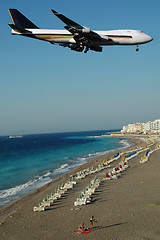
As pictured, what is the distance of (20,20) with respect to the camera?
26312mm

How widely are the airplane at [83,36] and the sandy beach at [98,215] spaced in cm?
1659

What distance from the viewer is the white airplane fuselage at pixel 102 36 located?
22.6 m

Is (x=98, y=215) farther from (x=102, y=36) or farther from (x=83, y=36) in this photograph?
(x=102, y=36)

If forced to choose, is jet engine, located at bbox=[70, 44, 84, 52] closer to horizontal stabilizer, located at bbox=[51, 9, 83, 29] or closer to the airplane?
the airplane

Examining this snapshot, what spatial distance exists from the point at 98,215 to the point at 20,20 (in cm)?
2471

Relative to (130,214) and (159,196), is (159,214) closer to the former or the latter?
(130,214)

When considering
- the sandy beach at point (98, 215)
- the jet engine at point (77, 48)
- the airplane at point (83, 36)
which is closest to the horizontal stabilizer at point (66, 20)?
the airplane at point (83, 36)

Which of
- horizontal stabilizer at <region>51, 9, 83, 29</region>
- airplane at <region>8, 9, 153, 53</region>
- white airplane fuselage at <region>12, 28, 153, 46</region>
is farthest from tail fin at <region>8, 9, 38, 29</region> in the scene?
horizontal stabilizer at <region>51, 9, 83, 29</region>

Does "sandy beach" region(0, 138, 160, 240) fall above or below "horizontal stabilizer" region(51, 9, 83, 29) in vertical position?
below

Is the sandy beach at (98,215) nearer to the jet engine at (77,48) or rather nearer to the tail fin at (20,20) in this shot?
the jet engine at (77,48)

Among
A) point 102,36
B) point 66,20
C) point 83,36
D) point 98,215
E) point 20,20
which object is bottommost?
point 98,215

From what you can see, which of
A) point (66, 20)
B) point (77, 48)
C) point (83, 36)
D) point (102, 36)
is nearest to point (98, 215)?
point (77, 48)

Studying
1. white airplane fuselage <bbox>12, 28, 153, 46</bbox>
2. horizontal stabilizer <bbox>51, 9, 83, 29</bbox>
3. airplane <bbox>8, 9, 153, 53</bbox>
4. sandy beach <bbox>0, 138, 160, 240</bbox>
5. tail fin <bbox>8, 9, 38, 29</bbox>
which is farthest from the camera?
tail fin <bbox>8, 9, 38, 29</bbox>

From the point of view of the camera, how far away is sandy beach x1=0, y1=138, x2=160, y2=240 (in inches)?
646
